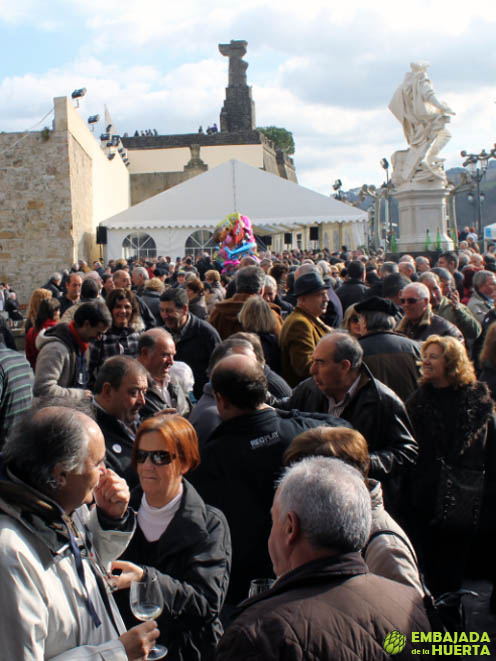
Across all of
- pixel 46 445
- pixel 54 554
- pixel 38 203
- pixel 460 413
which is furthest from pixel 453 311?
pixel 38 203

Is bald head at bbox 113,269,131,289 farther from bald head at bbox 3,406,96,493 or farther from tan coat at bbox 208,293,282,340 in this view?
bald head at bbox 3,406,96,493

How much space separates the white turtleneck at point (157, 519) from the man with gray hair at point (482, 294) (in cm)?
498

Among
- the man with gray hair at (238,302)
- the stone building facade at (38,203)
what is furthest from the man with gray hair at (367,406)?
the stone building facade at (38,203)

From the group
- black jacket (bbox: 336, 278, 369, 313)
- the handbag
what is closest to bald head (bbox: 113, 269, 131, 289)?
black jacket (bbox: 336, 278, 369, 313)

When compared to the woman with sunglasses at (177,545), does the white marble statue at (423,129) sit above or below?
above

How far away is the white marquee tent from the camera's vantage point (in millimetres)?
21812

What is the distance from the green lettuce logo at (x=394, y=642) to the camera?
1.62m

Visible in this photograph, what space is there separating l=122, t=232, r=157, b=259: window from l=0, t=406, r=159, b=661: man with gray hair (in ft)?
68.9

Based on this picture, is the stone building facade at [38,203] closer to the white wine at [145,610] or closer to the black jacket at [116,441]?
the black jacket at [116,441]

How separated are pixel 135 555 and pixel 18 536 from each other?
2.81 feet

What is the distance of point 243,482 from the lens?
120 inches

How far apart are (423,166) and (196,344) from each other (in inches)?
542

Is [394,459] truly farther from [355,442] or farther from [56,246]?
[56,246]

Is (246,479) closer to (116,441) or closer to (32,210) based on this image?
(116,441)
